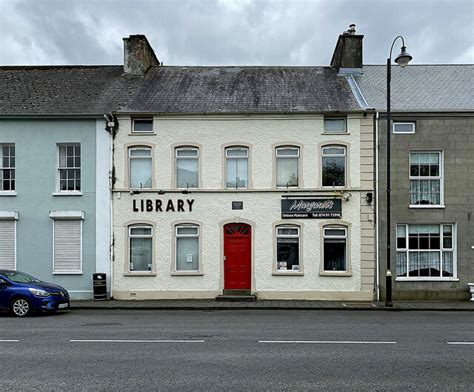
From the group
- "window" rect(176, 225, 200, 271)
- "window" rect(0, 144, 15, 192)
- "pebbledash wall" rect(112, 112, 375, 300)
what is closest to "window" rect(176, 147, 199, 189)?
"pebbledash wall" rect(112, 112, 375, 300)

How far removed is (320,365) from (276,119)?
13.6 meters

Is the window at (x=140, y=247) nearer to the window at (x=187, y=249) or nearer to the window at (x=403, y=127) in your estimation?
the window at (x=187, y=249)

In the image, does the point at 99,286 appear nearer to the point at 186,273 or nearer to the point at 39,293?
the point at 186,273

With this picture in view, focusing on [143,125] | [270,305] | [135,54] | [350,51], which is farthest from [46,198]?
[350,51]

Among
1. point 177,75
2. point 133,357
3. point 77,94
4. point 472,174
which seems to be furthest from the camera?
point 177,75

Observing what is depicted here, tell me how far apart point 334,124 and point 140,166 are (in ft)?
26.4

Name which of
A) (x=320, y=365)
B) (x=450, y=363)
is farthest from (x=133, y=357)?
(x=450, y=363)

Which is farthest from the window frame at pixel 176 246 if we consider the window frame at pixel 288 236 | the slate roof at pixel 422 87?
the slate roof at pixel 422 87

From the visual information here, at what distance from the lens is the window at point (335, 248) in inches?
825

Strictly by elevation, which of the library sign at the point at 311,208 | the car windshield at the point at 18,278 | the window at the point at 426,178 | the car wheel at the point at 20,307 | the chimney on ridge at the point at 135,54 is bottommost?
the car wheel at the point at 20,307

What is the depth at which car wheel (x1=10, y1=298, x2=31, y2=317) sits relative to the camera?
16406mm

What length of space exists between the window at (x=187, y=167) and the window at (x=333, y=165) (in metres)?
5.16

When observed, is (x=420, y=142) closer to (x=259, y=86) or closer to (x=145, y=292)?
(x=259, y=86)

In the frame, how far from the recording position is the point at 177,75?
24641mm
